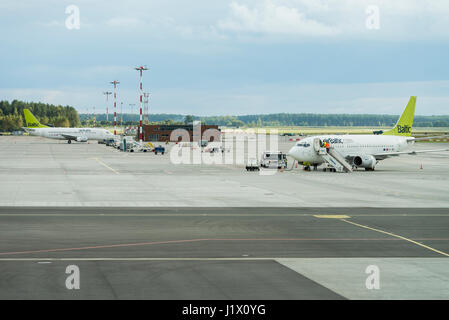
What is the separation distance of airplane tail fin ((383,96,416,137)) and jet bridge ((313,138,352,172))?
14754mm

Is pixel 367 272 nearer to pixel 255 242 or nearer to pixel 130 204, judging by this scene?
pixel 255 242

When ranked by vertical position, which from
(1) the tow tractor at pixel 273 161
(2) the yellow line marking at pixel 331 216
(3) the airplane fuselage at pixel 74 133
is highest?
(3) the airplane fuselage at pixel 74 133

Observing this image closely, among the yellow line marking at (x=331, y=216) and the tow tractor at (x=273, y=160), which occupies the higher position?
the tow tractor at (x=273, y=160)

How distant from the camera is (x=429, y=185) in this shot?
5953cm

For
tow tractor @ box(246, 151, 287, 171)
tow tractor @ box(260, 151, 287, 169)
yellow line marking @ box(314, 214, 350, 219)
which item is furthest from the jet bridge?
yellow line marking @ box(314, 214, 350, 219)

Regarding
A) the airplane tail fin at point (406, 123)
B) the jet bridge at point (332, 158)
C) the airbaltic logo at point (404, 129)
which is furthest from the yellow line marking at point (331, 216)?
the airbaltic logo at point (404, 129)

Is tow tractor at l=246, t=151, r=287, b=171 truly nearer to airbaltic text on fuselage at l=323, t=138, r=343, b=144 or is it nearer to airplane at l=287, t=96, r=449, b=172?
airplane at l=287, t=96, r=449, b=172

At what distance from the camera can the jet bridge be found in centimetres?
7556

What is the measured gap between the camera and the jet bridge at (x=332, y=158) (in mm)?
75562

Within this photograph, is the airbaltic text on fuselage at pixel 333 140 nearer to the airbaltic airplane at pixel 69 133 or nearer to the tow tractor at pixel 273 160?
the tow tractor at pixel 273 160

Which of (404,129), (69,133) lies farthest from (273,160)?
(69,133)
